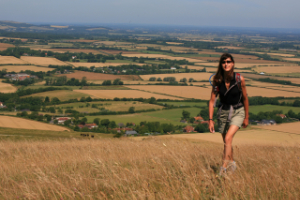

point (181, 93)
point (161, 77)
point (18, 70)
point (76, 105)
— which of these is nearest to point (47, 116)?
point (76, 105)

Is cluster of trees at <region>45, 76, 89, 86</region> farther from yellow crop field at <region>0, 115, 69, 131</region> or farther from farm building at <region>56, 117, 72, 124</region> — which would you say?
yellow crop field at <region>0, 115, 69, 131</region>

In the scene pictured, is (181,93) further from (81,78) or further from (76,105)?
(81,78)

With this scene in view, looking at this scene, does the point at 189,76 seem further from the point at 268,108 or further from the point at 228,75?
the point at 228,75

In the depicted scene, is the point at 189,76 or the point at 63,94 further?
the point at 189,76

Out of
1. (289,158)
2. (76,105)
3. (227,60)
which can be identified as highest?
(227,60)

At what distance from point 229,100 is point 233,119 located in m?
0.33

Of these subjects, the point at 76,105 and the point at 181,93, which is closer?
the point at 76,105

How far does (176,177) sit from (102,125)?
30.4 m

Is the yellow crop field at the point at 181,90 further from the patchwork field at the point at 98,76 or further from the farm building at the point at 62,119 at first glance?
the farm building at the point at 62,119

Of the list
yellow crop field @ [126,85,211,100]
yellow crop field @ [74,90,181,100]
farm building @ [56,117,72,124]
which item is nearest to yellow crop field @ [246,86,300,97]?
yellow crop field @ [126,85,211,100]

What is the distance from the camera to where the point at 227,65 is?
5211mm

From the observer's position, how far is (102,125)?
3397cm

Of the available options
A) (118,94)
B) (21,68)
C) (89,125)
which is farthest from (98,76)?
(89,125)

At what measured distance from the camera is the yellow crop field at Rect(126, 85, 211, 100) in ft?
177
